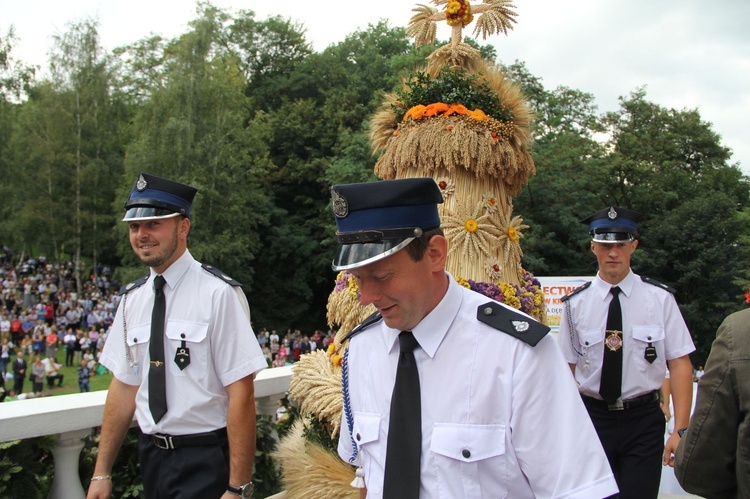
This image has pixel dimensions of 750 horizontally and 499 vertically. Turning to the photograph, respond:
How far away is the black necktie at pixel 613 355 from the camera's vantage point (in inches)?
166

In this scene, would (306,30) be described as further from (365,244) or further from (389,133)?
(365,244)

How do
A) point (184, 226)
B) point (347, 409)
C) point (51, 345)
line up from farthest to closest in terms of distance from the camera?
point (51, 345) < point (184, 226) < point (347, 409)

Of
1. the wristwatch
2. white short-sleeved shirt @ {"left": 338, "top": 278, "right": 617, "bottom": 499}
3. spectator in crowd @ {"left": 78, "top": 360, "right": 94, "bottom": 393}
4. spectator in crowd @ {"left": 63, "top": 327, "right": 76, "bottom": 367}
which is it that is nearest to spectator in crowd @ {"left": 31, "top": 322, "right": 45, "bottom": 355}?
spectator in crowd @ {"left": 63, "top": 327, "right": 76, "bottom": 367}

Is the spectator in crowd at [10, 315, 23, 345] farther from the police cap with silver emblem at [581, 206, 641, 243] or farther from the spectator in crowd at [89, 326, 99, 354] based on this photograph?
the police cap with silver emblem at [581, 206, 641, 243]

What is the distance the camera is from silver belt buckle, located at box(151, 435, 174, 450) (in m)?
3.06

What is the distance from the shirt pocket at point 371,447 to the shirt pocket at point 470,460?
218 millimetres

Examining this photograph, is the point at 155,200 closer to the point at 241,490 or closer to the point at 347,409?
the point at 241,490

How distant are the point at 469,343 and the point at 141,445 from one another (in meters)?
2.04

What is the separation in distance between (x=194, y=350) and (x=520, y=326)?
1780 mm

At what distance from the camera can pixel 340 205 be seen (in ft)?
6.88

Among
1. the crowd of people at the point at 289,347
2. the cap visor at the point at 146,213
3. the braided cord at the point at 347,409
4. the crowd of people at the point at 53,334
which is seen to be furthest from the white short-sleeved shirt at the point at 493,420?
the crowd of people at the point at 289,347

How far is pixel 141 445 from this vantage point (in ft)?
10.5

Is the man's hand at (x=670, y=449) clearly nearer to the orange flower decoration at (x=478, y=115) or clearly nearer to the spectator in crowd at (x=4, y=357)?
the orange flower decoration at (x=478, y=115)

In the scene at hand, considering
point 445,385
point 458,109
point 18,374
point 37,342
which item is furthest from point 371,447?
point 37,342
